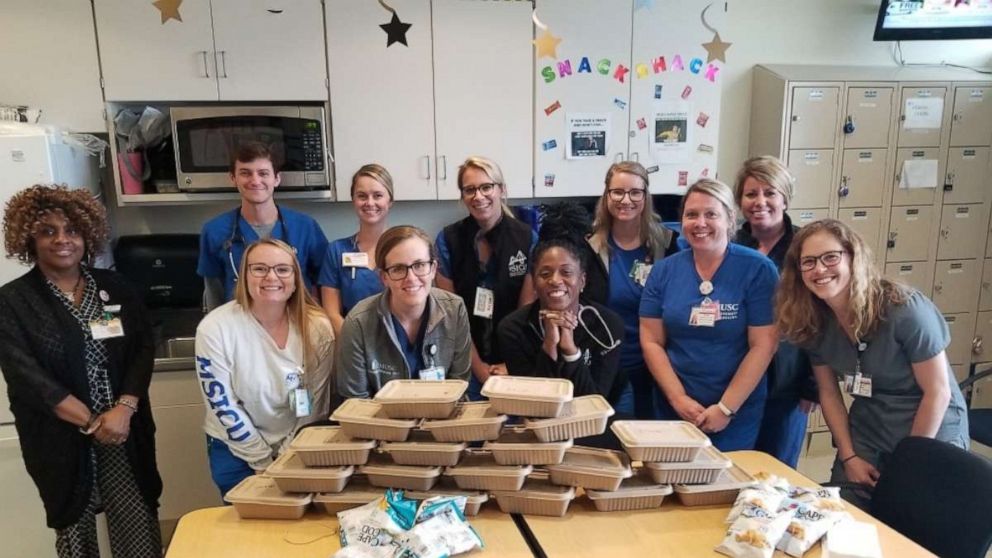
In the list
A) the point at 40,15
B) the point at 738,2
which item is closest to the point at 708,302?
the point at 738,2

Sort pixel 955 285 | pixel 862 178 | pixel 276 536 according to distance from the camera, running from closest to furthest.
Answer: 1. pixel 276 536
2. pixel 862 178
3. pixel 955 285

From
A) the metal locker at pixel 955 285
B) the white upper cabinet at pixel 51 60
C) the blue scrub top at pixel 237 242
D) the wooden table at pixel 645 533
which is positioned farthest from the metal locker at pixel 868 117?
the white upper cabinet at pixel 51 60

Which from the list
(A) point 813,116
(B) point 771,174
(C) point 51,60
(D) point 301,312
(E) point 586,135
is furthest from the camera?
(A) point 813,116

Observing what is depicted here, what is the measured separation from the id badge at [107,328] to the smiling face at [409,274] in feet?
3.08

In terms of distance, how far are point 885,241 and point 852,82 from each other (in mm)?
959

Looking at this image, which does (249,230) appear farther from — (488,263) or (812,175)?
(812,175)

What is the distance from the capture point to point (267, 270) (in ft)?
6.57

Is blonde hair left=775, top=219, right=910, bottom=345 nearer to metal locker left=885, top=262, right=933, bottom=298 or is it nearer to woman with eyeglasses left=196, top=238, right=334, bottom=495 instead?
woman with eyeglasses left=196, top=238, right=334, bottom=495

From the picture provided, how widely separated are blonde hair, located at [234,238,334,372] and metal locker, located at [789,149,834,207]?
280 centimetres

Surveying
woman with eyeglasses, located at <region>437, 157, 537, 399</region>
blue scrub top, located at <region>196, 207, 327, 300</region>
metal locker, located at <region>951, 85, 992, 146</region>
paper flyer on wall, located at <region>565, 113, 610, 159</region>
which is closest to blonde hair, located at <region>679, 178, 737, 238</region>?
woman with eyeglasses, located at <region>437, 157, 537, 399</region>

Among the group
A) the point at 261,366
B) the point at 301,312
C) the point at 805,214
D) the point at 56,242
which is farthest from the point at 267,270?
the point at 805,214

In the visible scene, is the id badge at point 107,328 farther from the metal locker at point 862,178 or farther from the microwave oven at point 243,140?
the metal locker at point 862,178

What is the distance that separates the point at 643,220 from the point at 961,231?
265 centimetres

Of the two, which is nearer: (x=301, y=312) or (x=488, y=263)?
(x=301, y=312)
